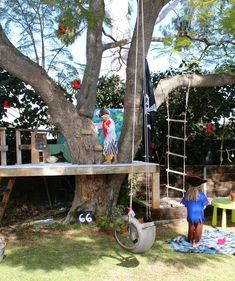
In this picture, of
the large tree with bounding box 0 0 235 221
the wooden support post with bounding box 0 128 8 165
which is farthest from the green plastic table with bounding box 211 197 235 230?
the wooden support post with bounding box 0 128 8 165

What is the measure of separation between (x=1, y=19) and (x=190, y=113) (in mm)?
5333

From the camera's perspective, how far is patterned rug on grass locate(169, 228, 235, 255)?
605cm

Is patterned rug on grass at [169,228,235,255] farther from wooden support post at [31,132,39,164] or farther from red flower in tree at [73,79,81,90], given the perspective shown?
red flower in tree at [73,79,81,90]

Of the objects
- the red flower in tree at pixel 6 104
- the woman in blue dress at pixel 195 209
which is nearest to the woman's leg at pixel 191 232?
the woman in blue dress at pixel 195 209

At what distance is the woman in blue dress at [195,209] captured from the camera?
6.36 metres

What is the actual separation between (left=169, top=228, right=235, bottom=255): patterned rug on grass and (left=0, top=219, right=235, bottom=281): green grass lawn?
0.50ft

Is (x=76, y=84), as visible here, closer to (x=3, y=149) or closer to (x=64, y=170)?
(x=3, y=149)

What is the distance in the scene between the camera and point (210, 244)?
20.8ft

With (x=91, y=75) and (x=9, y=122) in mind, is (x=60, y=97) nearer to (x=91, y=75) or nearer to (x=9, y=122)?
(x=91, y=75)

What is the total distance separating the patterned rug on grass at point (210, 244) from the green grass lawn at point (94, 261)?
0.50 ft

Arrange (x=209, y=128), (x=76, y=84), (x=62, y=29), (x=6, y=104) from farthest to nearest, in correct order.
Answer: (x=209, y=128)
(x=6, y=104)
(x=76, y=84)
(x=62, y=29)

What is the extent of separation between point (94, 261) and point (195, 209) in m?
1.93

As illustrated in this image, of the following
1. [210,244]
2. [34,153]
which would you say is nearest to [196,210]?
[210,244]

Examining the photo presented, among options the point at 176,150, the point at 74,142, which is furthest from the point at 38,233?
the point at 176,150
